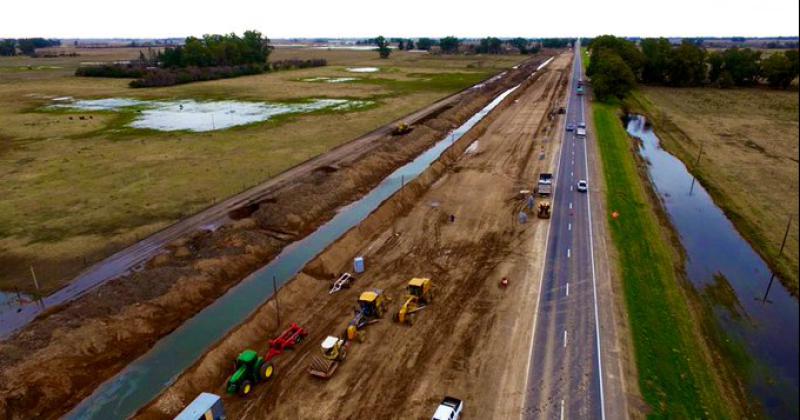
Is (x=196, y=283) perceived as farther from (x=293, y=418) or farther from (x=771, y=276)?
(x=771, y=276)

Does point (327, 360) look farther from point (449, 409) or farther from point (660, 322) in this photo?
point (660, 322)

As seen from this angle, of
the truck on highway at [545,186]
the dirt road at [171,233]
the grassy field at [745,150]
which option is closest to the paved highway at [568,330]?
the truck on highway at [545,186]

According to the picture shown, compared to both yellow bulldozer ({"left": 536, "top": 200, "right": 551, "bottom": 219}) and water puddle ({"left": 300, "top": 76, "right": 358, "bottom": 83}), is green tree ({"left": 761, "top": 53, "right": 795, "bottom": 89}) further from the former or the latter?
A: yellow bulldozer ({"left": 536, "top": 200, "right": 551, "bottom": 219})

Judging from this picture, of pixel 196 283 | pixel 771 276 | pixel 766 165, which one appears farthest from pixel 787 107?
pixel 196 283

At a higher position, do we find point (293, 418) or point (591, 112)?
point (591, 112)

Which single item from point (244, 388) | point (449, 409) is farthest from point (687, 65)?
point (244, 388)

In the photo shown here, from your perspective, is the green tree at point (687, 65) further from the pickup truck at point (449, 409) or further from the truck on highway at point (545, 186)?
the pickup truck at point (449, 409)
